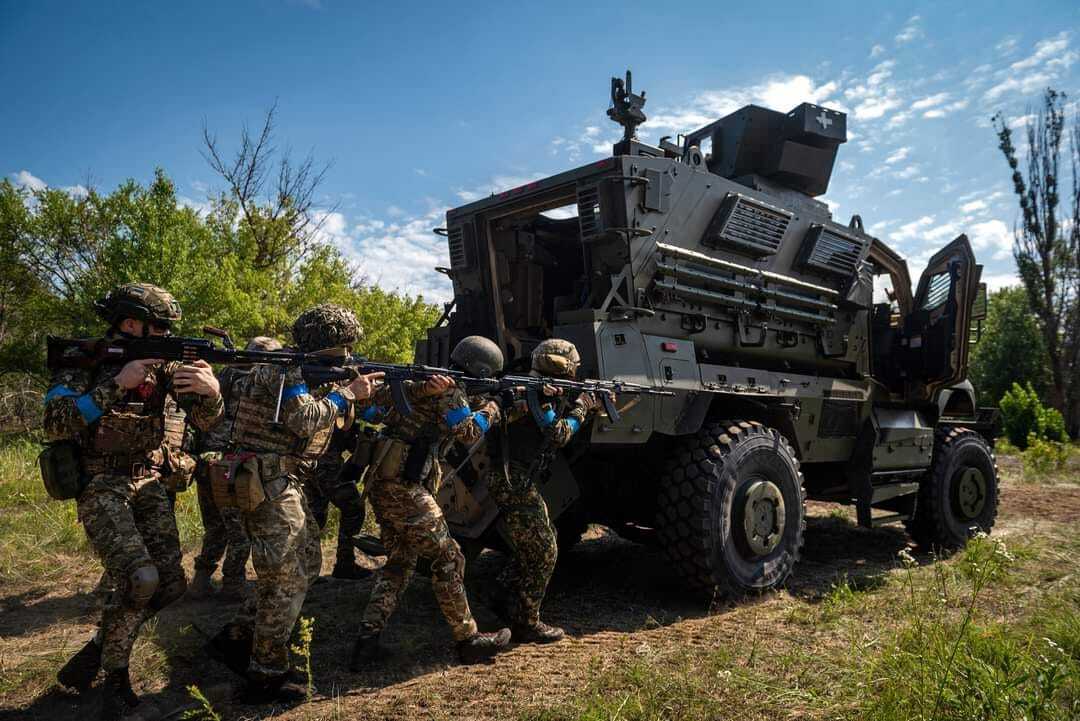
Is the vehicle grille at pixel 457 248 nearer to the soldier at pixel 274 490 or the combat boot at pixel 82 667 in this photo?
the soldier at pixel 274 490

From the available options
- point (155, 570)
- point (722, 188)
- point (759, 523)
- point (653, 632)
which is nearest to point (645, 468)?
point (759, 523)

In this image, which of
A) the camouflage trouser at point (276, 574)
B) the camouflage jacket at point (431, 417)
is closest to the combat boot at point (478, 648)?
the camouflage trouser at point (276, 574)

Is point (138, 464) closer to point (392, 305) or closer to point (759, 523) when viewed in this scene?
point (759, 523)

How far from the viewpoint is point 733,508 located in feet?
15.1

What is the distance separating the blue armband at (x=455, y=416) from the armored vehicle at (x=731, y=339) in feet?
1.87

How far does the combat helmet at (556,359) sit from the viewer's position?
409 cm

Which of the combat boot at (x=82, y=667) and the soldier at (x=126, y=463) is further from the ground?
the soldier at (x=126, y=463)

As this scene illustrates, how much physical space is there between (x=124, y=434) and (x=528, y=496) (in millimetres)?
2003

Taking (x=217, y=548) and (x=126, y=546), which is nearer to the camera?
(x=126, y=546)

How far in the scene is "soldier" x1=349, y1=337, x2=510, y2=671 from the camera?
11.8 ft

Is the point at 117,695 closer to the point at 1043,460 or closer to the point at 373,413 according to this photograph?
the point at 373,413

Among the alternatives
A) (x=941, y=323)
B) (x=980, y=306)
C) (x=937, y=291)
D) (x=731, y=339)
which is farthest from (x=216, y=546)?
(x=980, y=306)

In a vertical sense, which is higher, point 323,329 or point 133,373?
point 323,329

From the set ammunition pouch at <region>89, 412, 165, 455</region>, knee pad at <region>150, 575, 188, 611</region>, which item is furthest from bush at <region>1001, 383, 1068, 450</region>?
ammunition pouch at <region>89, 412, 165, 455</region>
